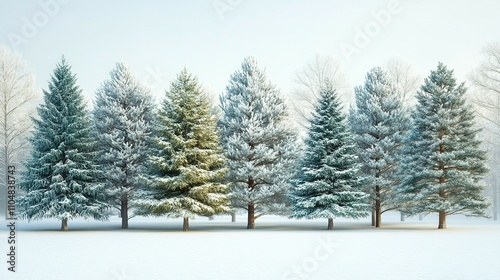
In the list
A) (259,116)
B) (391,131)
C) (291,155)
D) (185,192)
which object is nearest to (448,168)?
(391,131)

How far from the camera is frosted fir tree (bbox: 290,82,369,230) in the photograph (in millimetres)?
29016

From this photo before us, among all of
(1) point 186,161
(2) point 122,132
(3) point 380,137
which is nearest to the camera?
(1) point 186,161

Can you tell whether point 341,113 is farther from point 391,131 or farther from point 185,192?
point 185,192

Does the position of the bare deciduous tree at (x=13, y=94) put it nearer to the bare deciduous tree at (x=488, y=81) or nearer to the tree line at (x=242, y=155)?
the tree line at (x=242, y=155)

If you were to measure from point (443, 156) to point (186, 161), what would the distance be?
1645cm

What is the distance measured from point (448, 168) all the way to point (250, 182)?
13.3 m

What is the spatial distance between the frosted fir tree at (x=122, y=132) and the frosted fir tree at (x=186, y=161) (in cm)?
155

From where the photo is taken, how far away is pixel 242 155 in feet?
102

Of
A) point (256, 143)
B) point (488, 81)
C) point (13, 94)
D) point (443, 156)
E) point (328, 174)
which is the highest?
point (488, 81)
